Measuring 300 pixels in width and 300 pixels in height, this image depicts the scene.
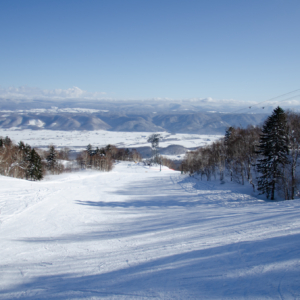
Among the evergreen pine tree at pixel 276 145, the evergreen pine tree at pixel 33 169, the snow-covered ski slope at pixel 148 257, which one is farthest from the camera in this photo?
the evergreen pine tree at pixel 33 169

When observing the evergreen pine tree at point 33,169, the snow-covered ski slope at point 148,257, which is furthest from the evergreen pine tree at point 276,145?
the evergreen pine tree at point 33,169

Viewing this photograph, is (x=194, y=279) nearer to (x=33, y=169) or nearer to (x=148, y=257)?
(x=148, y=257)

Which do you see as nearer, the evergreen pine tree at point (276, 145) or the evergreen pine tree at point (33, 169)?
the evergreen pine tree at point (276, 145)

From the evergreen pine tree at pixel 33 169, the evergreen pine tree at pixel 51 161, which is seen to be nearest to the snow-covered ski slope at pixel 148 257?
the evergreen pine tree at pixel 33 169

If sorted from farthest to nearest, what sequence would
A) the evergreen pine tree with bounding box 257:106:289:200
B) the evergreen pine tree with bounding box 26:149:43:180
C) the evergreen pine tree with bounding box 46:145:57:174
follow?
the evergreen pine tree with bounding box 46:145:57:174 → the evergreen pine tree with bounding box 26:149:43:180 → the evergreen pine tree with bounding box 257:106:289:200

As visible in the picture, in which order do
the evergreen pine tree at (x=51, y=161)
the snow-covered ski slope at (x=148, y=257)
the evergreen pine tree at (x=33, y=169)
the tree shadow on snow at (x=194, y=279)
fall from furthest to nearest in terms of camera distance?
the evergreen pine tree at (x=51, y=161)
the evergreen pine tree at (x=33, y=169)
the snow-covered ski slope at (x=148, y=257)
the tree shadow on snow at (x=194, y=279)

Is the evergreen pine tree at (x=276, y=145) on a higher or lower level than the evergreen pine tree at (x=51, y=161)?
higher

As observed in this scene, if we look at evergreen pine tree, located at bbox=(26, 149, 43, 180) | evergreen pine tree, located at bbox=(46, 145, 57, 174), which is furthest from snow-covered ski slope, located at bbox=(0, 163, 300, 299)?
evergreen pine tree, located at bbox=(46, 145, 57, 174)

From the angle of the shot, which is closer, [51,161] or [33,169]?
[33,169]

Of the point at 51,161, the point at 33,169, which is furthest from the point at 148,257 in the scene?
the point at 51,161

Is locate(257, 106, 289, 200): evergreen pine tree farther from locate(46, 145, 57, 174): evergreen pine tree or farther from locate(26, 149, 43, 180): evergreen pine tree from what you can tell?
locate(46, 145, 57, 174): evergreen pine tree

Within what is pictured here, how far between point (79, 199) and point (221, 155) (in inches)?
1037

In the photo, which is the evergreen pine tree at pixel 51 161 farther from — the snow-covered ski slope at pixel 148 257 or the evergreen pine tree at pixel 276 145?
the evergreen pine tree at pixel 276 145

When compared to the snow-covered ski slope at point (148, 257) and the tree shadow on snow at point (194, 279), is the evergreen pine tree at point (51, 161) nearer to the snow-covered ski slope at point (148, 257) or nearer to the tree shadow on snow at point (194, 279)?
the snow-covered ski slope at point (148, 257)
